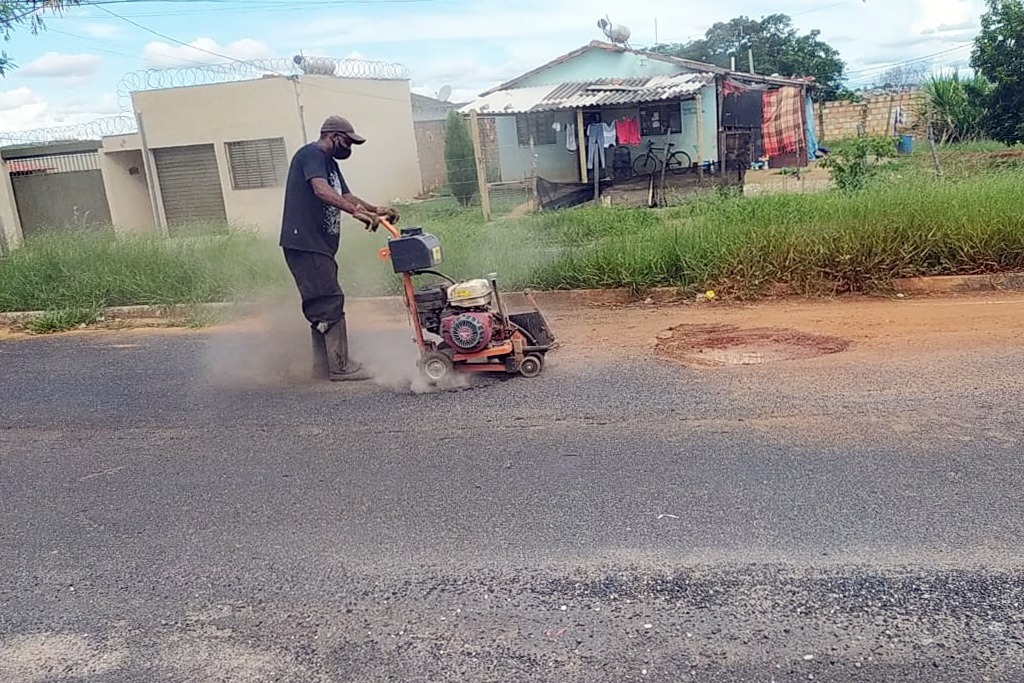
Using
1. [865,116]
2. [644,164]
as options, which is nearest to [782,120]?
[644,164]

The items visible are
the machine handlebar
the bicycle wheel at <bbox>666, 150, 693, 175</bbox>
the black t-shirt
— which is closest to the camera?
the machine handlebar

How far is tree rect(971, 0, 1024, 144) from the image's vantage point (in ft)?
63.6

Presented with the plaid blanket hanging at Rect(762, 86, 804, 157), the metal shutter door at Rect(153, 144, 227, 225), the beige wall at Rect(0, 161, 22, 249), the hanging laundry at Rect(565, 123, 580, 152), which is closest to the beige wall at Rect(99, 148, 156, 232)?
the metal shutter door at Rect(153, 144, 227, 225)

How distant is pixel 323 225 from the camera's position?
588 cm

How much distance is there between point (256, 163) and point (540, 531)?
692 inches

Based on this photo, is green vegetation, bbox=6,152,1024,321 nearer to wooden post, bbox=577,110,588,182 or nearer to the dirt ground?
the dirt ground

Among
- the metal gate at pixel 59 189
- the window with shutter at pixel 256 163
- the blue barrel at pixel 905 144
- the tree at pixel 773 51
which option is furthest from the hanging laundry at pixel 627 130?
the tree at pixel 773 51

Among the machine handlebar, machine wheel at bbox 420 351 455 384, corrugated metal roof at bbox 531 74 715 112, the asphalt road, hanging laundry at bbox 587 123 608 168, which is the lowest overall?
the asphalt road

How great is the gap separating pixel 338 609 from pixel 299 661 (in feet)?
1.02

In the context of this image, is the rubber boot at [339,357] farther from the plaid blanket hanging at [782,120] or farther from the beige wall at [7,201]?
the plaid blanket hanging at [782,120]

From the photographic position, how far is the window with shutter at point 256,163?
63.4 feet

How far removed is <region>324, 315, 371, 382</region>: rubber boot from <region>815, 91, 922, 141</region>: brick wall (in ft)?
87.6

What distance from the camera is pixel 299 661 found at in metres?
2.88

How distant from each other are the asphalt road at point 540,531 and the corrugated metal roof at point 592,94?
12917 millimetres
